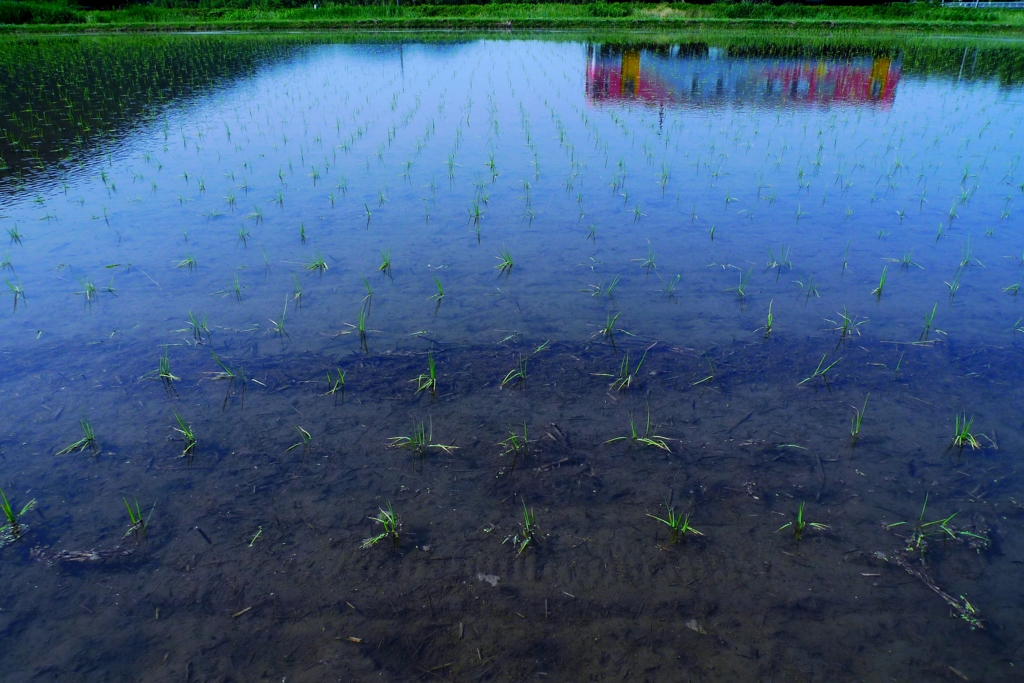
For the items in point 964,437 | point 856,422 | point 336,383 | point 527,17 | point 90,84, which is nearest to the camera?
point 964,437

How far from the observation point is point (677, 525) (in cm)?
238

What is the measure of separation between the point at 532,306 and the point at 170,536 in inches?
100

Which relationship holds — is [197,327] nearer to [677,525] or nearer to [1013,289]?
[677,525]

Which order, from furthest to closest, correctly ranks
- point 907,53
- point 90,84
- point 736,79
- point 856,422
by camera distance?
point 907,53, point 736,79, point 90,84, point 856,422

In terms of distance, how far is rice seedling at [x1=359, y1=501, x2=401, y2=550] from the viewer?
2.31m

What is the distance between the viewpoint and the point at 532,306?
412 centimetres

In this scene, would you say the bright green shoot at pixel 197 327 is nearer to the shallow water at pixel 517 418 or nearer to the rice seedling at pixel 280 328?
the shallow water at pixel 517 418

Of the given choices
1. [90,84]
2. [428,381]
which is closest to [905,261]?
[428,381]

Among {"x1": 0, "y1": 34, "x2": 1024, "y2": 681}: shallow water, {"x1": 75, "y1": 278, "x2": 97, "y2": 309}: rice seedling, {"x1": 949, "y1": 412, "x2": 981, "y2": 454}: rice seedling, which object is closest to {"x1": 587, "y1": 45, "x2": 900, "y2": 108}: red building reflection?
{"x1": 0, "y1": 34, "x2": 1024, "y2": 681}: shallow water

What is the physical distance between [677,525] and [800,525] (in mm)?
475

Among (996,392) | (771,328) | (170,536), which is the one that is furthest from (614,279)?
(170,536)

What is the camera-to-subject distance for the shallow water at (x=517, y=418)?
1981mm

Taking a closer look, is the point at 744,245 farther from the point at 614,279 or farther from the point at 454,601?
the point at 454,601

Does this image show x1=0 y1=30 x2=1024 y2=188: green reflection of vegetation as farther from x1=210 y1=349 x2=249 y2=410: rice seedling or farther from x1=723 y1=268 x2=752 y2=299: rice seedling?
x1=723 y1=268 x2=752 y2=299: rice seedling
